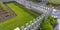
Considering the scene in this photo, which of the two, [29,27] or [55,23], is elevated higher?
[29,27]

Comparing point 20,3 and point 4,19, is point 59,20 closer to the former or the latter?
point 4,19

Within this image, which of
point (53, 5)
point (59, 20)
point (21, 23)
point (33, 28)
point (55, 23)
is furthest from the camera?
point (53, 5)

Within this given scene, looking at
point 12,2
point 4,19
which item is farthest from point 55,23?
point 12,2

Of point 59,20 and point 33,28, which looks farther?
point 59,20

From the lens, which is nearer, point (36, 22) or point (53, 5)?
point (36, 22)

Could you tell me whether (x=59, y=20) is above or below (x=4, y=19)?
below

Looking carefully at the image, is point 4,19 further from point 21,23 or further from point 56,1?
point 56,1

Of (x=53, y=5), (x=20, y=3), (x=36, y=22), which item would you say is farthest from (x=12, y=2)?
(x=36, y=22)

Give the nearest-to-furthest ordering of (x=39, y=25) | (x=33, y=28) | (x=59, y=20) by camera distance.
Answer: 1. (x=33, y=28)
2. (x=39, y=25)
3. (x=59, y=20)

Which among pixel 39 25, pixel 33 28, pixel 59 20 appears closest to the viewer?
pixel 33 28
